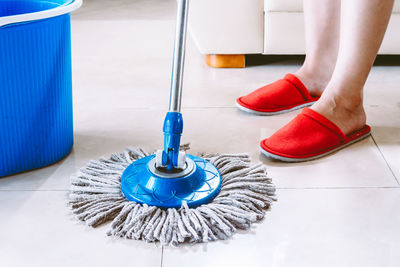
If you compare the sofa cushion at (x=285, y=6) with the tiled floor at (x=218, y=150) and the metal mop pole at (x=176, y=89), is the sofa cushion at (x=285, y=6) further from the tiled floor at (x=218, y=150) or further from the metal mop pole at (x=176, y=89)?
the metal mop pole at (x=176, y=89)

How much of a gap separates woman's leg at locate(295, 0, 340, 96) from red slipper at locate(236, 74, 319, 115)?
0.11 ft

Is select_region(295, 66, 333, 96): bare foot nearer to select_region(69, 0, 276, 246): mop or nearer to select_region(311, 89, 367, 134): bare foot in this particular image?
select_region(311, 89, 367, 134): bare foot

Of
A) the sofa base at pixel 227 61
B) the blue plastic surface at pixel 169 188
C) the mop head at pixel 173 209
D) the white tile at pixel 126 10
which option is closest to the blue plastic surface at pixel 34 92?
the mop head at pixel 173 209

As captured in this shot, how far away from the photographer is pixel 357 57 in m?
1.21

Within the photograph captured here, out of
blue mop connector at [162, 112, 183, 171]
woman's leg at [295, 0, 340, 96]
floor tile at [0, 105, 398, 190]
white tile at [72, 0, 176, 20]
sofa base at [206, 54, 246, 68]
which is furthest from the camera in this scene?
white tile at [72, 0, 176, 20]

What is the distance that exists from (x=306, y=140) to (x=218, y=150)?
207 mm

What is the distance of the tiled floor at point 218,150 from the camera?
0.87 meters

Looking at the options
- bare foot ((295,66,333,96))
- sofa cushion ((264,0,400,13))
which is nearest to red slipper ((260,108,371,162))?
bare foot ((295,66,333,96))

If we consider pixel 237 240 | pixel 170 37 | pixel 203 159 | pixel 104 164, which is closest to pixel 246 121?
pixel 203 159

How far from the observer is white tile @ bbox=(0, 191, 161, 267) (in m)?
0.85

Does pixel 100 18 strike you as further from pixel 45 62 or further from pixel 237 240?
pixel 237 240

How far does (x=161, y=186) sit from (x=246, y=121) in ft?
1.61

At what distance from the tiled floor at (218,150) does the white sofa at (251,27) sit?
81mm

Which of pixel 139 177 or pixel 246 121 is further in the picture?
pixel 246 121
